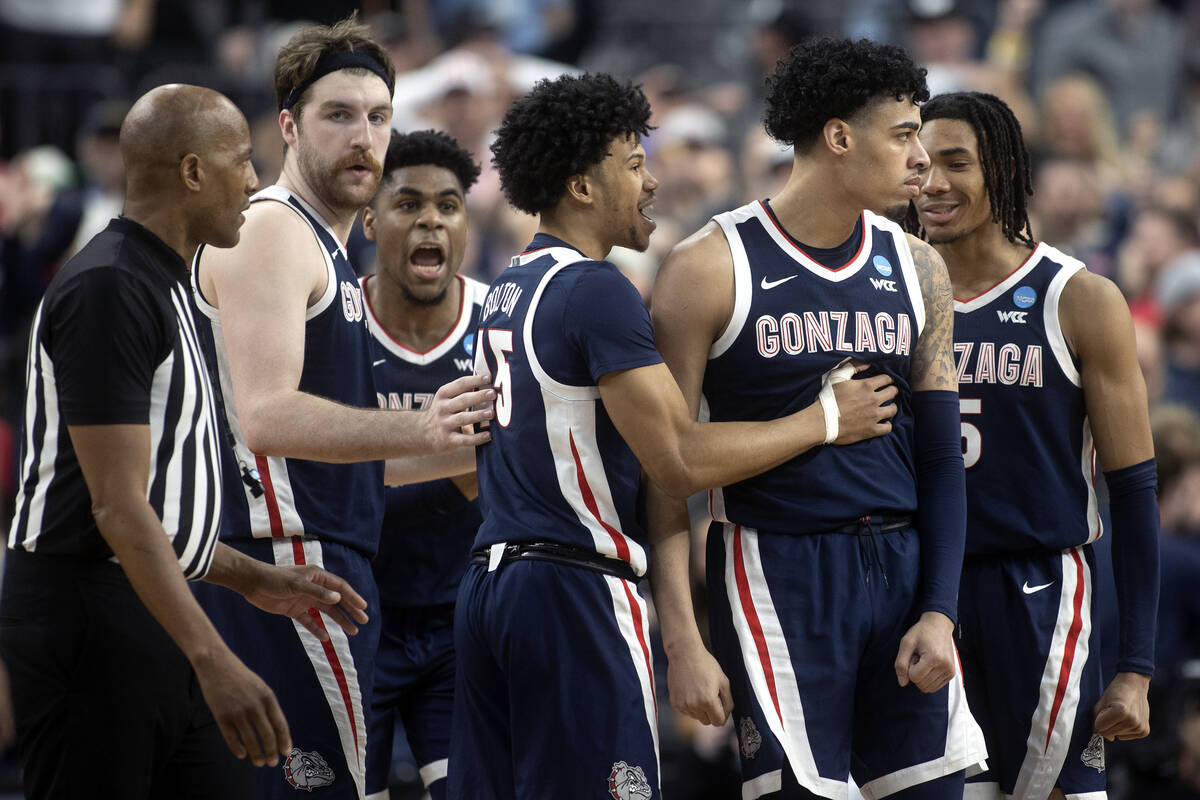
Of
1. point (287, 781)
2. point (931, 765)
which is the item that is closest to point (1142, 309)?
point (931, 765)

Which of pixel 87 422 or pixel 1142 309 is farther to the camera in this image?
pixel 1142 309

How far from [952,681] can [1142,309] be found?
20.5 ft

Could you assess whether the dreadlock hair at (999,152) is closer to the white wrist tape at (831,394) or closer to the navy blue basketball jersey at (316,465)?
the white wrist tape at (831,394)

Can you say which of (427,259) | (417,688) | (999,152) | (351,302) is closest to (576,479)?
(351,302)

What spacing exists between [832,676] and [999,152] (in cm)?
180

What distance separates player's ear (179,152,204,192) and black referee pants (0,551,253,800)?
952 millimetres

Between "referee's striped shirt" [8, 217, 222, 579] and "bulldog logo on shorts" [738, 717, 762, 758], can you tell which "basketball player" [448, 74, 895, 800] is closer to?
"bulldog logo on shorts" [738, 717, 762, 758]

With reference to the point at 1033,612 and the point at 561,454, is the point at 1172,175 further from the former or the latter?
the point at 561,454

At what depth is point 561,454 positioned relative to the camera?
3.86 meters

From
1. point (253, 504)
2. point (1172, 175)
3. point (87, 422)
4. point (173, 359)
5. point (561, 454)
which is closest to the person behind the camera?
point (87, 422)

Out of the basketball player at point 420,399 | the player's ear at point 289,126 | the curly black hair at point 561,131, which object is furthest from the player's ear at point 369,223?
the curly black hair at point 561,131

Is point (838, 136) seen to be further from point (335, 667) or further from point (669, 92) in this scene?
point (669, 92)

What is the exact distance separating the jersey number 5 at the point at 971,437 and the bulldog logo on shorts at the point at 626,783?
147cm

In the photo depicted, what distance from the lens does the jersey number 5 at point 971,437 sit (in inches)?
178
